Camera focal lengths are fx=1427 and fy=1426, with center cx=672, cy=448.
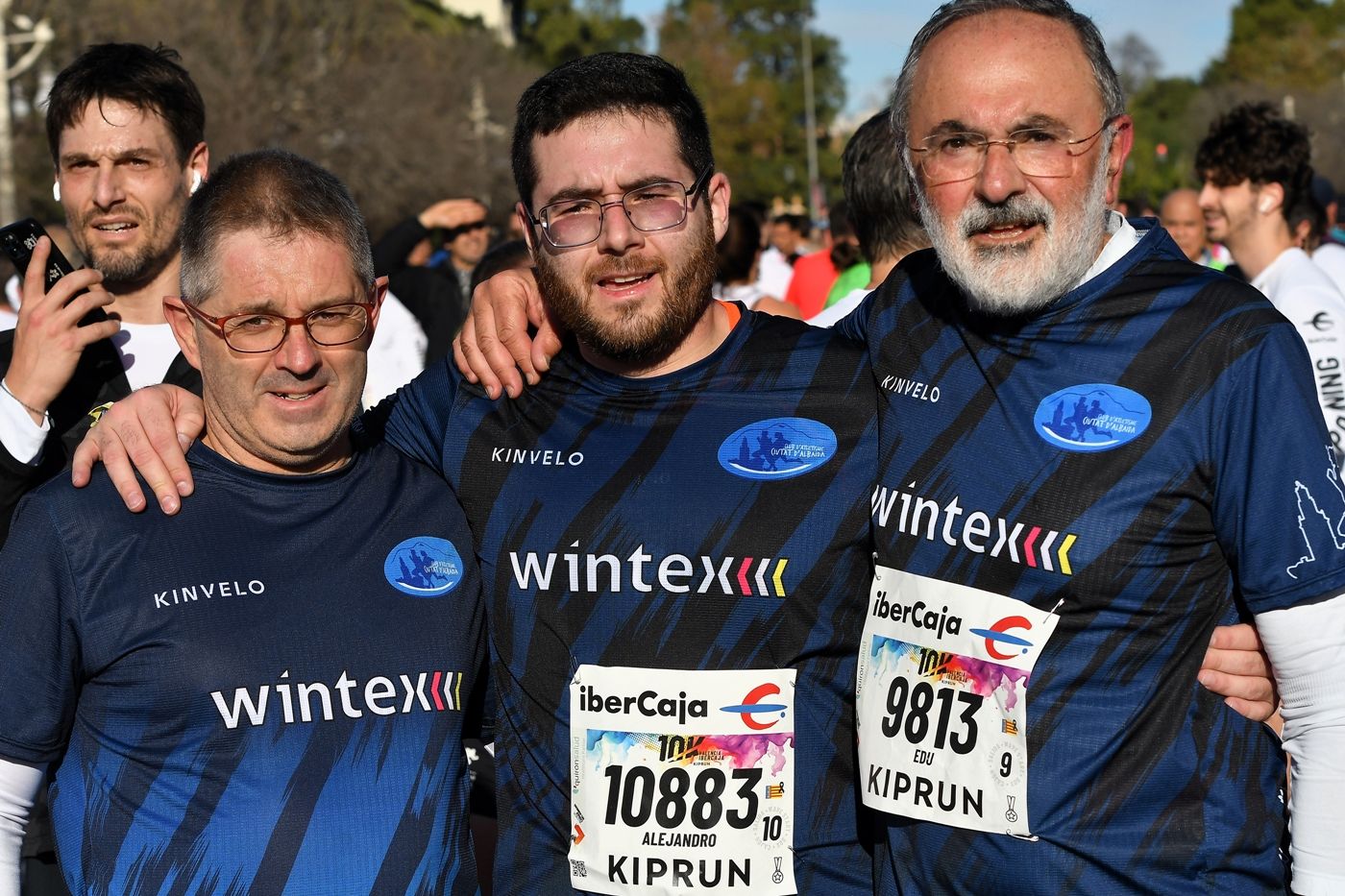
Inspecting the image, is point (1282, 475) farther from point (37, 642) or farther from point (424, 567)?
point (37, 642)

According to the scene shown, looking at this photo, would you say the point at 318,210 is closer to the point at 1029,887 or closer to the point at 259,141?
the point at 1029,887

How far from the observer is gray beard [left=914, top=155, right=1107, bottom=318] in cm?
302

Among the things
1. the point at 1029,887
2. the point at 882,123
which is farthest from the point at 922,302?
the point at 882,123

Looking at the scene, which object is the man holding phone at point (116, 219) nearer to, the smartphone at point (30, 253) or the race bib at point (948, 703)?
the smartphone at point (30, 253)

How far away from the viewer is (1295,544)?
9.02 ft

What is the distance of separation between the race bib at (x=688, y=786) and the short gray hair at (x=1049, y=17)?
4.44ft

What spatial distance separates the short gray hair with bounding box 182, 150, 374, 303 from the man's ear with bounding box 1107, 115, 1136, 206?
167 cm

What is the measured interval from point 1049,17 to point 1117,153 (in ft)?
1.11

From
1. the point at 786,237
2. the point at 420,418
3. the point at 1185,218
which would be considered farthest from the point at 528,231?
the point at 786,237

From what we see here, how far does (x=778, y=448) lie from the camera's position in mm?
3215

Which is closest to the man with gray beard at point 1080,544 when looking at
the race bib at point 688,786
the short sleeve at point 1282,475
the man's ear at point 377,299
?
the short sleeve at point 1282,475

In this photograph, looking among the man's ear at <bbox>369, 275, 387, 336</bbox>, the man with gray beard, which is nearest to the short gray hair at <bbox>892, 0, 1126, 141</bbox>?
the man with gray beard

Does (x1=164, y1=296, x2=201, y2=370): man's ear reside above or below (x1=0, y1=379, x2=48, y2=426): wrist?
below

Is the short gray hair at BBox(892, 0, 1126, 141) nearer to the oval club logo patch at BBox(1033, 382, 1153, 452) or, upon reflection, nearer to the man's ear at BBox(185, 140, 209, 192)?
the oval club logo patch at BBox(1033, 382, 1153, 452)
